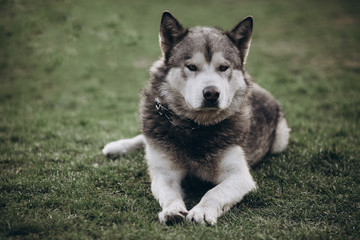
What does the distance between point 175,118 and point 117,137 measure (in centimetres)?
Answer: 212

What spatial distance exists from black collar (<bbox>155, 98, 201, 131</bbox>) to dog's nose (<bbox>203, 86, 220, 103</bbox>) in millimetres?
576

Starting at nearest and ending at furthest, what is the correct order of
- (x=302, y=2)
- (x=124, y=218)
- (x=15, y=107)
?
1. (x=124, y=218)
2. (x=15, y=107)
3. (x=302, y=2)

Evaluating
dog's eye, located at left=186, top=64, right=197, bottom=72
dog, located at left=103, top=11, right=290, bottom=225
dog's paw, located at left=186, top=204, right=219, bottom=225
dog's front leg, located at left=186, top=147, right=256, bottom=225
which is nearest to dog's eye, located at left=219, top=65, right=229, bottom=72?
dog, located at left=103, top=11, right=290, bottom=225

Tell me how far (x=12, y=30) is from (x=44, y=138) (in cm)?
234

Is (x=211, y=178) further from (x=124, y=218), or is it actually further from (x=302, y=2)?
(x=302, y=2)

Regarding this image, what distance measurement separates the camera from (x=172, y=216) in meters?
3.05

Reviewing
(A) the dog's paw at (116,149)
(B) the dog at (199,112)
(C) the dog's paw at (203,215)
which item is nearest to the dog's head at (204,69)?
(B) the dog at (199,112)

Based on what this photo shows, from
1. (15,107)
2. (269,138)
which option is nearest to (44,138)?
(15,107)

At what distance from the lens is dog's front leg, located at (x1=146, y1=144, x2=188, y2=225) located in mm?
3084

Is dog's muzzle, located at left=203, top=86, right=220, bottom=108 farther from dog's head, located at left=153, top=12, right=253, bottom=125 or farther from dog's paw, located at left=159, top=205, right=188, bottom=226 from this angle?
dog's paw, located at left=159, top=205, right=188, bottom=226

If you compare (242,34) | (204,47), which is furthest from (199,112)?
(242,34)

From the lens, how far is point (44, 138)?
5.65m

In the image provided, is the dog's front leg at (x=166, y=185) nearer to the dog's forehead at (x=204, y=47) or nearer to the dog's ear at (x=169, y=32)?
the dog's forehead at (x=204, y=47)

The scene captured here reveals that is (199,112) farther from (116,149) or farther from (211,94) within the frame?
(116,149)
